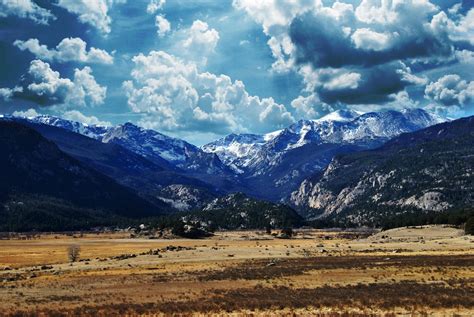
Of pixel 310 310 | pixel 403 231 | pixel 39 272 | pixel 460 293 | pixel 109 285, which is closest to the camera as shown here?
pixel 310 310

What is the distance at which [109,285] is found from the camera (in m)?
67.9

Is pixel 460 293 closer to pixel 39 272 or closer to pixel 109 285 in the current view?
pixel 109 285

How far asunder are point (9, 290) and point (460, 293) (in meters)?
50.8

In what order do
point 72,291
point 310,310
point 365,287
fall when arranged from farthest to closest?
point 72,291 → point 365,287 → point 310,310

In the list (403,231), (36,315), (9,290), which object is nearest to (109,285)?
(9,290)

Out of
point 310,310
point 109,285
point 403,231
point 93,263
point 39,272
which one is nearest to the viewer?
point 310,310

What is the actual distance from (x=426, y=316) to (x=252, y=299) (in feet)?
56.5

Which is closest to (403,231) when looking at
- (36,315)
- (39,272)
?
(39,272)

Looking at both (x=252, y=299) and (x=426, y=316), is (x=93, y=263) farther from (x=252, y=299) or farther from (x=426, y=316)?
(x=426, y=316)

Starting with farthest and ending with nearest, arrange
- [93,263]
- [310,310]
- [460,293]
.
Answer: [93,263] → [460,293] → [310,310]

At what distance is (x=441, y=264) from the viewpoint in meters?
78.9

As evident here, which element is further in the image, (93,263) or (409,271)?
(93,263)

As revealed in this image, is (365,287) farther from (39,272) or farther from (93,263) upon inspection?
(93,263)

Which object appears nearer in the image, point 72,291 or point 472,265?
point 72,291
